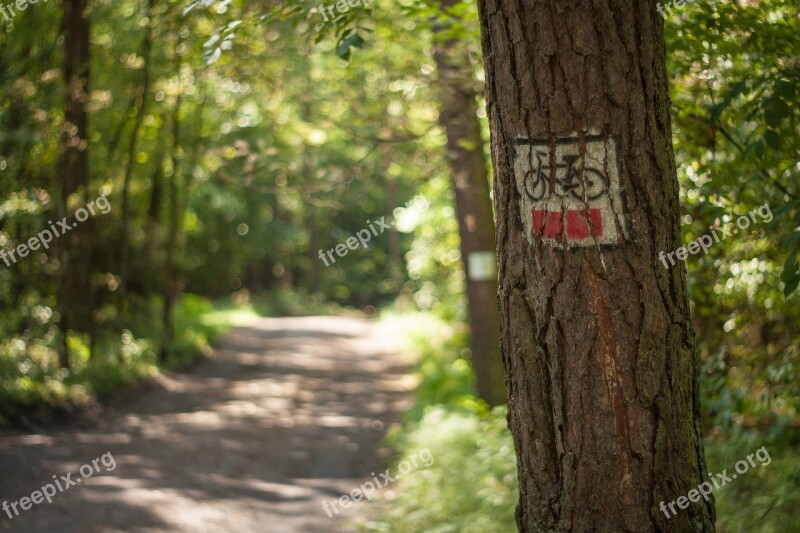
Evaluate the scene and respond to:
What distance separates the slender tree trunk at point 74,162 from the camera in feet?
37.5

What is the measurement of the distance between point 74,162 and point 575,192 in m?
11.0

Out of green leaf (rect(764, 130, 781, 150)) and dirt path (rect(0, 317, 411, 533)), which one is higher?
green leaf (rect(764, 130, 781, 150))

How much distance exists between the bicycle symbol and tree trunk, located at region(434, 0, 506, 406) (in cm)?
665

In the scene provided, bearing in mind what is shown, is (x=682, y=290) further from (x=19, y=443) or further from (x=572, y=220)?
(x=19, y=443)

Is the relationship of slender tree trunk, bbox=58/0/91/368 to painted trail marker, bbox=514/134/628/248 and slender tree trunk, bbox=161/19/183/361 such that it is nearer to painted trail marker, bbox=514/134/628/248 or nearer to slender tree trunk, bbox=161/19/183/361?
slender tree trunk, bbox=161/19/183/361

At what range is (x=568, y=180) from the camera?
267 centimetres

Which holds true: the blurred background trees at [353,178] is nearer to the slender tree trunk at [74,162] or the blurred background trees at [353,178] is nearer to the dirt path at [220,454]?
the slender tree trunk at [74,162]

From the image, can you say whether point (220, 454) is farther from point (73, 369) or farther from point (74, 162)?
point (74, 162)

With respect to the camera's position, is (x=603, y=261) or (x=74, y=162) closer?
(x=603, y=261)

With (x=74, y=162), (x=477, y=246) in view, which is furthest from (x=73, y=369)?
(x=477, y=246)

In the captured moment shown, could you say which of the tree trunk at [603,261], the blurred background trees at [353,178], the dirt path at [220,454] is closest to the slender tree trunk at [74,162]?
the blurred background trees at [353,178]

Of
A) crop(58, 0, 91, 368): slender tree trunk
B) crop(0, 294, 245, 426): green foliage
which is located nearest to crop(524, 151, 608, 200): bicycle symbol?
crop(0, 294, 245, 426): green foliage

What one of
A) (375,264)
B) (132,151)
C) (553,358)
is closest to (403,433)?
(132,151)

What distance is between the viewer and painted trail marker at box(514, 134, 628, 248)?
2623mm
